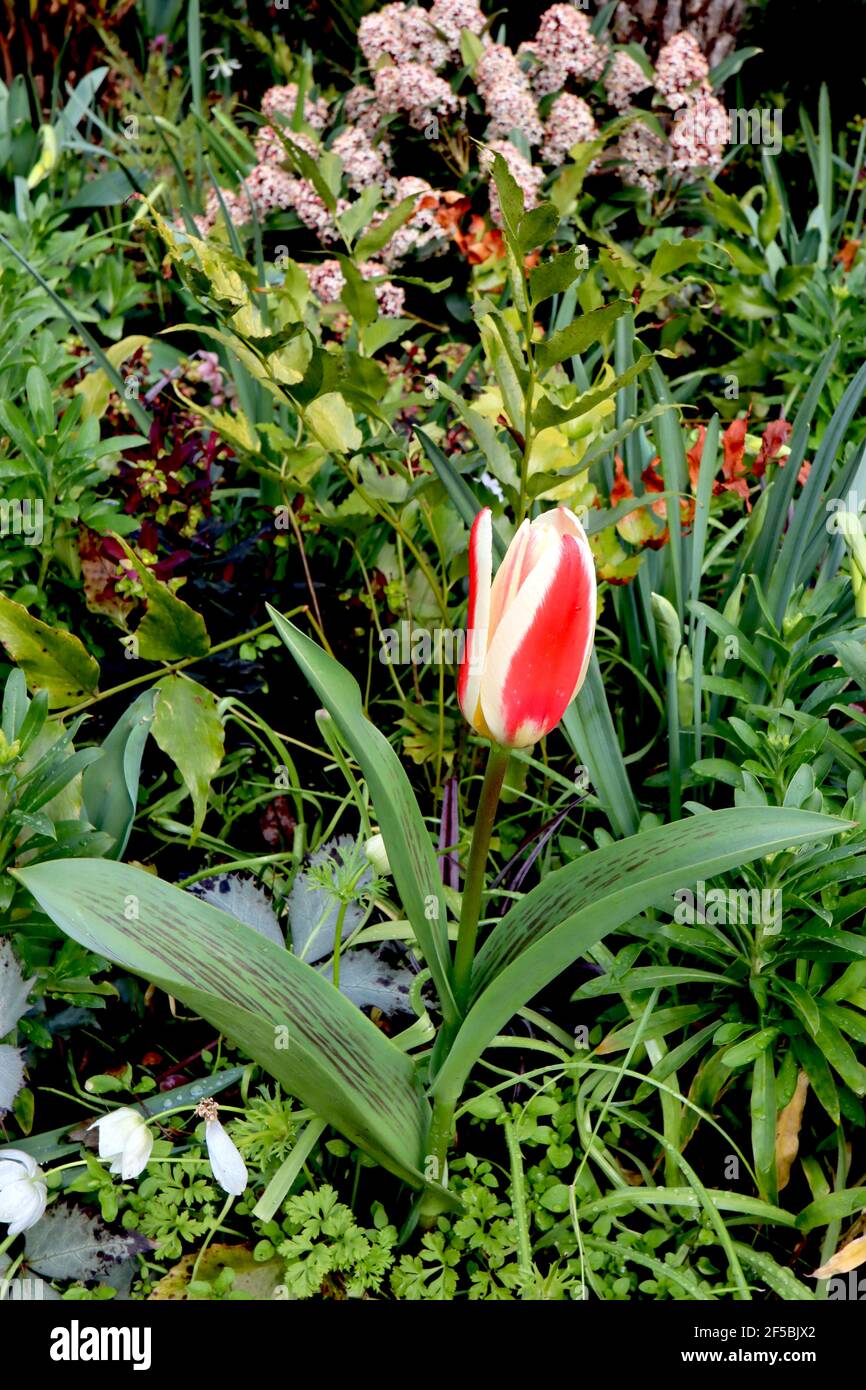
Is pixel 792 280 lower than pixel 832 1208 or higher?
higher

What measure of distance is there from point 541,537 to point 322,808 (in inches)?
34.6

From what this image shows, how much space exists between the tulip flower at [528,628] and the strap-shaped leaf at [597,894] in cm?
16

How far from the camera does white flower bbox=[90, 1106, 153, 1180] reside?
1.12m

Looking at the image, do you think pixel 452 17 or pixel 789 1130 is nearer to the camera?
pixel 789 1130

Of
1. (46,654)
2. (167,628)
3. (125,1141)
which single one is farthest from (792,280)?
(125,1141)

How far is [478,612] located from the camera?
920 mm

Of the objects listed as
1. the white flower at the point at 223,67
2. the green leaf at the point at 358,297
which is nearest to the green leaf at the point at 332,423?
the green leaf at the point at 358,297

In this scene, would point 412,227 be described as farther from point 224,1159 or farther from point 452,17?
point 224,1159

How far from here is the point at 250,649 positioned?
5.46ft

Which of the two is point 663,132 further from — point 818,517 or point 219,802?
point 219,802

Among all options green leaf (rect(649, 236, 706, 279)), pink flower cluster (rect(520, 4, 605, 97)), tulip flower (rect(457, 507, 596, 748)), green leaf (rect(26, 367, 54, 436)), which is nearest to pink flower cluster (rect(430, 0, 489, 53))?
pink flower cluster (rect(520, 4, 605, 97))

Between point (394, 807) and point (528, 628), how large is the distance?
10.3 inches

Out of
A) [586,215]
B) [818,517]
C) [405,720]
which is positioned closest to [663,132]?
[586,215]

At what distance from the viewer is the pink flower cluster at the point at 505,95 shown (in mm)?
2424
